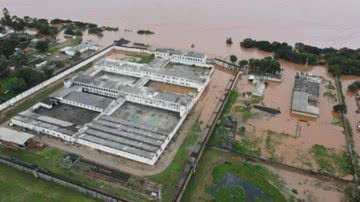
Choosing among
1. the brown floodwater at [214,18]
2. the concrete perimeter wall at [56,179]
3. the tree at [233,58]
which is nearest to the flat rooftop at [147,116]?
the concrete perimeter wall at [56,179]

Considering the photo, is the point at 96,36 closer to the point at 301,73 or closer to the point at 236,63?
the point at 236,63

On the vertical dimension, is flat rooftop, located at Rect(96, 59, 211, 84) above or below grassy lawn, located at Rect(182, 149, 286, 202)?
above

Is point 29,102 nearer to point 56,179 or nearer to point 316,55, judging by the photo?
point 56,179

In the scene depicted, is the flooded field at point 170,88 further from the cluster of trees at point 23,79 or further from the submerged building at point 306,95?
the cluster of trees at point 23,79

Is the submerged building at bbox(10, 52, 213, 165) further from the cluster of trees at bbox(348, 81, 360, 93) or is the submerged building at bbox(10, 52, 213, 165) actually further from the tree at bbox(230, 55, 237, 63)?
the cluster of trees at bbox(348, 81, 360, 93)

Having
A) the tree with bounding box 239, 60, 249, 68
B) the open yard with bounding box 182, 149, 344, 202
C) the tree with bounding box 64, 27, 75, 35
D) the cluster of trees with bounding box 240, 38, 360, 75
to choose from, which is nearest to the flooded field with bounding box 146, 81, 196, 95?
the tree with bounding box 239, 60, 249, 68

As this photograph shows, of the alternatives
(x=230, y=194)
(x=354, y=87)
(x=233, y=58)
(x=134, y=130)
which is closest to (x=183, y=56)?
(x=233, y=58)
